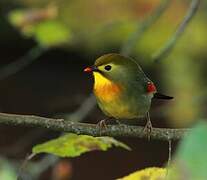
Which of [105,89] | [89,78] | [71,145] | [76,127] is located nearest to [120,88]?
[105,89]

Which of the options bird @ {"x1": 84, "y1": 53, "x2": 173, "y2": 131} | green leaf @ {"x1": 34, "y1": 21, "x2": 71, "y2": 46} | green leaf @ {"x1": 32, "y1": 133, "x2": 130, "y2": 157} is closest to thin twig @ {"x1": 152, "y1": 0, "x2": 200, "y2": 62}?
bird @ {"x1": 84, "y1": 53, "x2": 173, "y2": 131}

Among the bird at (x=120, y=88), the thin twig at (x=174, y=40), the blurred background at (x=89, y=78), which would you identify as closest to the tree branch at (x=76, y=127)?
the bird at (x=120, y=88)

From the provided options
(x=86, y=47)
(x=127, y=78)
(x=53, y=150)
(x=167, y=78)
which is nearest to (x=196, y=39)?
(x=167, y=78)

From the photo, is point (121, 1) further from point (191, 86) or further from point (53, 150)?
point (53, 150)

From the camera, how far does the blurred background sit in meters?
7.40

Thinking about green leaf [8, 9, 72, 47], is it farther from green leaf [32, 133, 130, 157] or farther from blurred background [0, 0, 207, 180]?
green leaf [32, 133, 130, 157]

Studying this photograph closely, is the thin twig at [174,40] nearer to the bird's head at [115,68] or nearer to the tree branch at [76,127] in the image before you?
the bird's head at [115,68]

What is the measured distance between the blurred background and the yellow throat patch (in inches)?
131

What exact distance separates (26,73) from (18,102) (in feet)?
3.39

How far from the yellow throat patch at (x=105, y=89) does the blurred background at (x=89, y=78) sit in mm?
3331

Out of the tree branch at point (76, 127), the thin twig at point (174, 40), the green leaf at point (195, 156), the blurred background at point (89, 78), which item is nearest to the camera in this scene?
the green leaf at point (195, 156)

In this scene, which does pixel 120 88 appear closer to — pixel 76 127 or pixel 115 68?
pixel 115 68

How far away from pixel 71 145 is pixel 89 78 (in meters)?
8.66

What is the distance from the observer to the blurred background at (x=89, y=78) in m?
7.40
